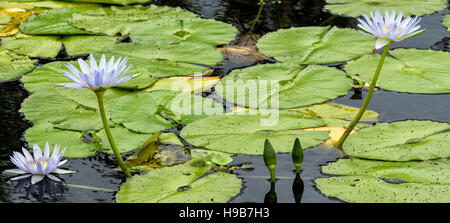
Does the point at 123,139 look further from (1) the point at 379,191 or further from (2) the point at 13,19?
(2) the point at 13,19

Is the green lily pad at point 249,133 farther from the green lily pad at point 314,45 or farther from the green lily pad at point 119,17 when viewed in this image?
the green lily pad at point 119,17

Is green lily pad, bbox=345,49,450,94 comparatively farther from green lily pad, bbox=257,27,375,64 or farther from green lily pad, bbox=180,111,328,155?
green lily pad, bbox=180,111,328,155

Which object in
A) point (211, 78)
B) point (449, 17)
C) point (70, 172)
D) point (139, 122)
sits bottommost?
point (70, 172)

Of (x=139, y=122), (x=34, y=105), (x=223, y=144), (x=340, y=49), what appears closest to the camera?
(x=223, y=144)

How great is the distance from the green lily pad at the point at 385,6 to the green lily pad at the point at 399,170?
71.7 inches

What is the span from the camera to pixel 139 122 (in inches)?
94.6

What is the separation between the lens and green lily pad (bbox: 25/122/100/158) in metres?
2.21

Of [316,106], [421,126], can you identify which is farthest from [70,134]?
[421,126]

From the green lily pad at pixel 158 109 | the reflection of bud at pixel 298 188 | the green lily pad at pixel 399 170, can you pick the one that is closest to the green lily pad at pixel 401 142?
the green lily pad at pixel 399 170

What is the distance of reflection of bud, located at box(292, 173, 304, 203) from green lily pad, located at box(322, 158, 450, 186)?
0.38ft

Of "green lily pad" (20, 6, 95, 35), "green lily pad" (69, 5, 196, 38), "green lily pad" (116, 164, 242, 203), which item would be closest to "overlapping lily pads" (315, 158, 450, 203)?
"green lily pad" (116, 164, 242, 203)

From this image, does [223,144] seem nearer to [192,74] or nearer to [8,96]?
[192,74]

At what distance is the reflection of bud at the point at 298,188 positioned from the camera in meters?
1.89

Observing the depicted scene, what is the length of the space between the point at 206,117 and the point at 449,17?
2.02m
